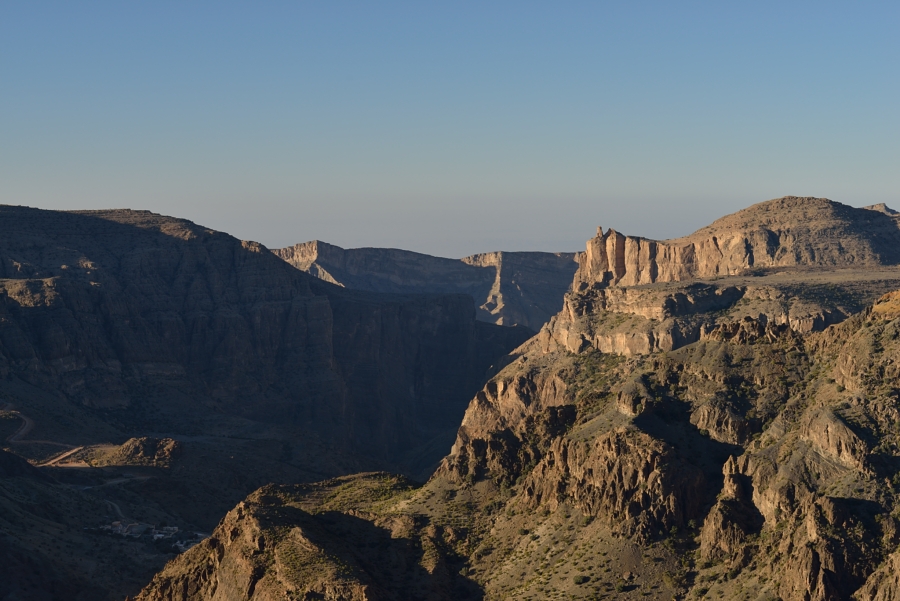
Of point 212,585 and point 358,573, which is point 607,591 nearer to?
point 358,573

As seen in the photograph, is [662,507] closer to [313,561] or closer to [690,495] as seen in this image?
[690,495]

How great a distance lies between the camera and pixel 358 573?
437ft

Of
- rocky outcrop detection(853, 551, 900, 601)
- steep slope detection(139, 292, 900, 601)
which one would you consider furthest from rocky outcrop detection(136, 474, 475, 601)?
rocky outcrop detection(853, 551, 900, 601)

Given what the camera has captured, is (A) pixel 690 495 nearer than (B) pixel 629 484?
Yes

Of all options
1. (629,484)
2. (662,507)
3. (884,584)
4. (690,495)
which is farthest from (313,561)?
(884,584)

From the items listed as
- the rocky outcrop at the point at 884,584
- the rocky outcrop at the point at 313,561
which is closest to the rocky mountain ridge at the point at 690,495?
the rocky outcrop at the point at 884,584

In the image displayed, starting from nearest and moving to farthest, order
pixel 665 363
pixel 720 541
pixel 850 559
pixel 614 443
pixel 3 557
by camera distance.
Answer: pixel 850 559 < pixel 720 541 < pixel 614 443 < pixel 665 363 < pixel 3 557

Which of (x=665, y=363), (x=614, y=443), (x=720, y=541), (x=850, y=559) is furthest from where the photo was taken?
(x=665, y=363)

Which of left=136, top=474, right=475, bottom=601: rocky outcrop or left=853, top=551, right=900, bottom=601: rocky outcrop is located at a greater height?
left=853, top=551, right=900, bottom=601: rocky outcrop

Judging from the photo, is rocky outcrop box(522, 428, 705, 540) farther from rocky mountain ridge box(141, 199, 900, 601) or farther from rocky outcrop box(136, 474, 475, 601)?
rocky outcrop box(136, 474, 475, 601)

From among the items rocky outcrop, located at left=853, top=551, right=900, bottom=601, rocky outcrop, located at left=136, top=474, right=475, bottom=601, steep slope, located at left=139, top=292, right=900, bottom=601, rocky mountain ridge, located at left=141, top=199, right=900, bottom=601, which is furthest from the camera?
rocky outcrop, located at left=136, top=474, right=475, bottom=601

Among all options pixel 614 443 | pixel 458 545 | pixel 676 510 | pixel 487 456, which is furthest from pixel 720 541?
pixel 487 456

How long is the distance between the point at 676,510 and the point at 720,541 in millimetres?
5845

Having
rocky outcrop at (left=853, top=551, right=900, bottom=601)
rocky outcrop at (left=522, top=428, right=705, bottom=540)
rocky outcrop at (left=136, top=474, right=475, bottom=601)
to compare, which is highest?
rocky outcrop at (left=522, top=428, right=705, bottom=540)
